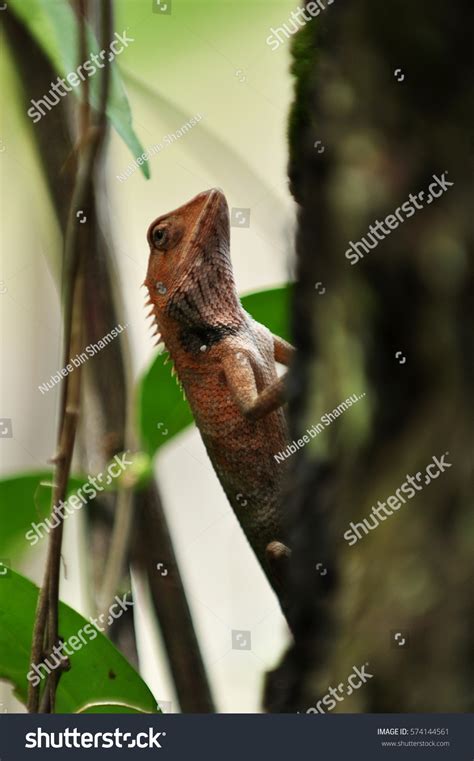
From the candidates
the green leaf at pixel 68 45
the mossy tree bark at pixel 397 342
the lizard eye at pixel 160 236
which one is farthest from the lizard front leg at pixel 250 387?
the mossy tree bark at pixel 397 342

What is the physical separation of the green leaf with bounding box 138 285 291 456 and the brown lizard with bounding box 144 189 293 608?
0.02m

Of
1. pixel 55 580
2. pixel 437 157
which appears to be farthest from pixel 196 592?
pixel 437 157

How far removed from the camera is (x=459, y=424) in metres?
0.41

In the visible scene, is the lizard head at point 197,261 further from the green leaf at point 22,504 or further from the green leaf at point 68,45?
the green leaf at point 22,504

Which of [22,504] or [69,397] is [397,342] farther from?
[22,504]

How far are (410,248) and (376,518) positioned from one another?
152 mm

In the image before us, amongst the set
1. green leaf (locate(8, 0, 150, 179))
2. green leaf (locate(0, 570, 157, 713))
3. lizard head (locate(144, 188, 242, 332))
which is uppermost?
green leaf (locate(8, 0, 150, 179))

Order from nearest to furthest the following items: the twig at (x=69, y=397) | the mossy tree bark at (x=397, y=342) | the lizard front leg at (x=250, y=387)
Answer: the mossy tree bark at (x=397, y=342) → the twig at (x=69, y=397) → the lizard front leg at (x=250, y=387)

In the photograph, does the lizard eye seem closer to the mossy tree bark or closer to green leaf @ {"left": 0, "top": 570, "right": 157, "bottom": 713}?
green leaf @ {"left": 0, "top": 570, "right": 157, "bottom": 713}

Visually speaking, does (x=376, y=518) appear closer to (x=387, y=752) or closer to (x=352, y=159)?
(x=352, y=159)

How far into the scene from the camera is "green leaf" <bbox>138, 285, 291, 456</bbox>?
124cm

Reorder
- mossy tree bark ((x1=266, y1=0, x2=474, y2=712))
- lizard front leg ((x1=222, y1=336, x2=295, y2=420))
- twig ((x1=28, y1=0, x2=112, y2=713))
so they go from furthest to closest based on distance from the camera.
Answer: lizard front leg ((x1=222, y1=336, x2=295, y2=420)) → twig ((x1=28, y1=0, x2=112, y2=713)) → mossy tree bark ((x1=266, y1=0, x2=474, y2=712))

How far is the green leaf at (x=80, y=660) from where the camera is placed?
1197 mm

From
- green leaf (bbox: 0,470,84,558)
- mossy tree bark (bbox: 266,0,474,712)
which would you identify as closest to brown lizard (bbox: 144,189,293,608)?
green leaf (bbox: 0,470,84,558)
